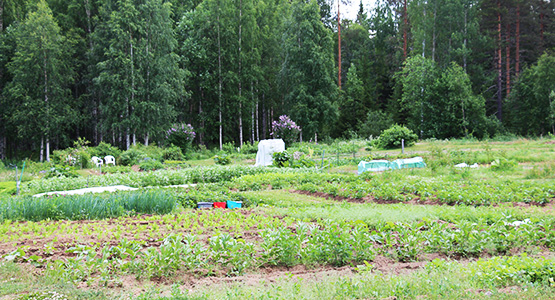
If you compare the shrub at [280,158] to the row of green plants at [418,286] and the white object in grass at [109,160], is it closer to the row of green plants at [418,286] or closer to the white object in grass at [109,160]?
the white object in grass at [109,160]

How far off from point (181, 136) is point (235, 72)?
9452 millimetres

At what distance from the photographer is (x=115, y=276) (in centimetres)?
442

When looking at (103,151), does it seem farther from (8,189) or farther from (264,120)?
(264,120)

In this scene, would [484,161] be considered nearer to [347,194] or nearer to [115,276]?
[347,194]

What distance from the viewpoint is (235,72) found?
33.4 metres

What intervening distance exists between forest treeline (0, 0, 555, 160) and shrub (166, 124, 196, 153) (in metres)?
1.76

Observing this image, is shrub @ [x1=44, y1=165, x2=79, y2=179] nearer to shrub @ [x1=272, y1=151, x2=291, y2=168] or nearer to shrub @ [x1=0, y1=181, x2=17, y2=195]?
shrub @ [x1=0, y1=181, x2=17, y2=195]

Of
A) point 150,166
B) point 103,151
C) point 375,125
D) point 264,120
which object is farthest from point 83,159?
point 375,125

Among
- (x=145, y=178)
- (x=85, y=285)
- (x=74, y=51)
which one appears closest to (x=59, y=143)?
(x=74, y=51)

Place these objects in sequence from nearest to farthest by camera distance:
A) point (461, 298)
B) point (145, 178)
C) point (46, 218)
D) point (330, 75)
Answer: point (461, 298)
point (46, 218)
point (145, 178)
point (330, 75)

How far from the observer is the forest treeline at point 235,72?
88.2 feet

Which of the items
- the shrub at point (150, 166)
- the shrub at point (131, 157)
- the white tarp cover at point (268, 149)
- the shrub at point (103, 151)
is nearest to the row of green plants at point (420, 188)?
the white tarp cover at point (268, 149)

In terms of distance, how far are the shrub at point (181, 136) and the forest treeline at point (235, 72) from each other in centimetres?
176

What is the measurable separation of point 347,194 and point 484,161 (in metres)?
8.60
